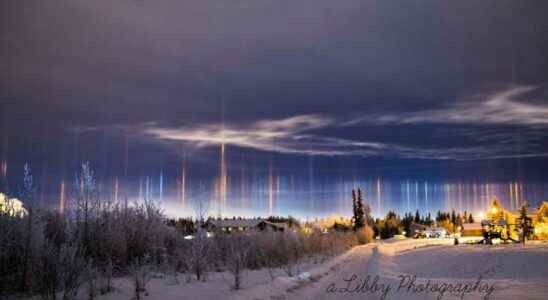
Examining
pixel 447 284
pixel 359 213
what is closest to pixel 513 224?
pixel 447 284

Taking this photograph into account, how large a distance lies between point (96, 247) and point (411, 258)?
24.0m

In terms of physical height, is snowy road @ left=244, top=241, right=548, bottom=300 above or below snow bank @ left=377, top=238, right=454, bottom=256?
above

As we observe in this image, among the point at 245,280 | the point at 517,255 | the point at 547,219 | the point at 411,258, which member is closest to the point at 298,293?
the point at 245,280

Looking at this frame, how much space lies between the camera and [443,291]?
558 inches

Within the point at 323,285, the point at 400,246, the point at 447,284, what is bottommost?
the point at 400,246

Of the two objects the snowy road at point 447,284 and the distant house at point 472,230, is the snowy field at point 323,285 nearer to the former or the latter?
the snowy road at point 447,284

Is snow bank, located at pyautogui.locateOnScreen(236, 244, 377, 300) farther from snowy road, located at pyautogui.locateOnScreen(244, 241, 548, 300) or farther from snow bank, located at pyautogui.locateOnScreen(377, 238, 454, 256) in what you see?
snow bank, located at pyautogui.locateOnScreen(377, 238, 454, 256)

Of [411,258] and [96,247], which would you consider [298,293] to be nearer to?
[96,247]

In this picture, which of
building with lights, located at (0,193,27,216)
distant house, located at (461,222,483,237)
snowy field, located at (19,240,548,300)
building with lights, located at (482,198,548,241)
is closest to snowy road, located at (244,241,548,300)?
snowy field, located at (19,240,548,300)

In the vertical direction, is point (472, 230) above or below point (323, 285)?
below

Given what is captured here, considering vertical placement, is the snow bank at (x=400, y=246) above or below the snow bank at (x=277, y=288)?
below

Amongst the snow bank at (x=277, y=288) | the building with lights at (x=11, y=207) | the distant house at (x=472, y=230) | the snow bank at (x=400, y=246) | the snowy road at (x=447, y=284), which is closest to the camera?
the snow bank at (x=277, y=288)

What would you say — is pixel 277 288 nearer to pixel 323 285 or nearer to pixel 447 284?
pixel 323 285

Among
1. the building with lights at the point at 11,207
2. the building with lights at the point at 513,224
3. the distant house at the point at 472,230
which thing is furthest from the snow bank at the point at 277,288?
the distant house at the point at 472,230
